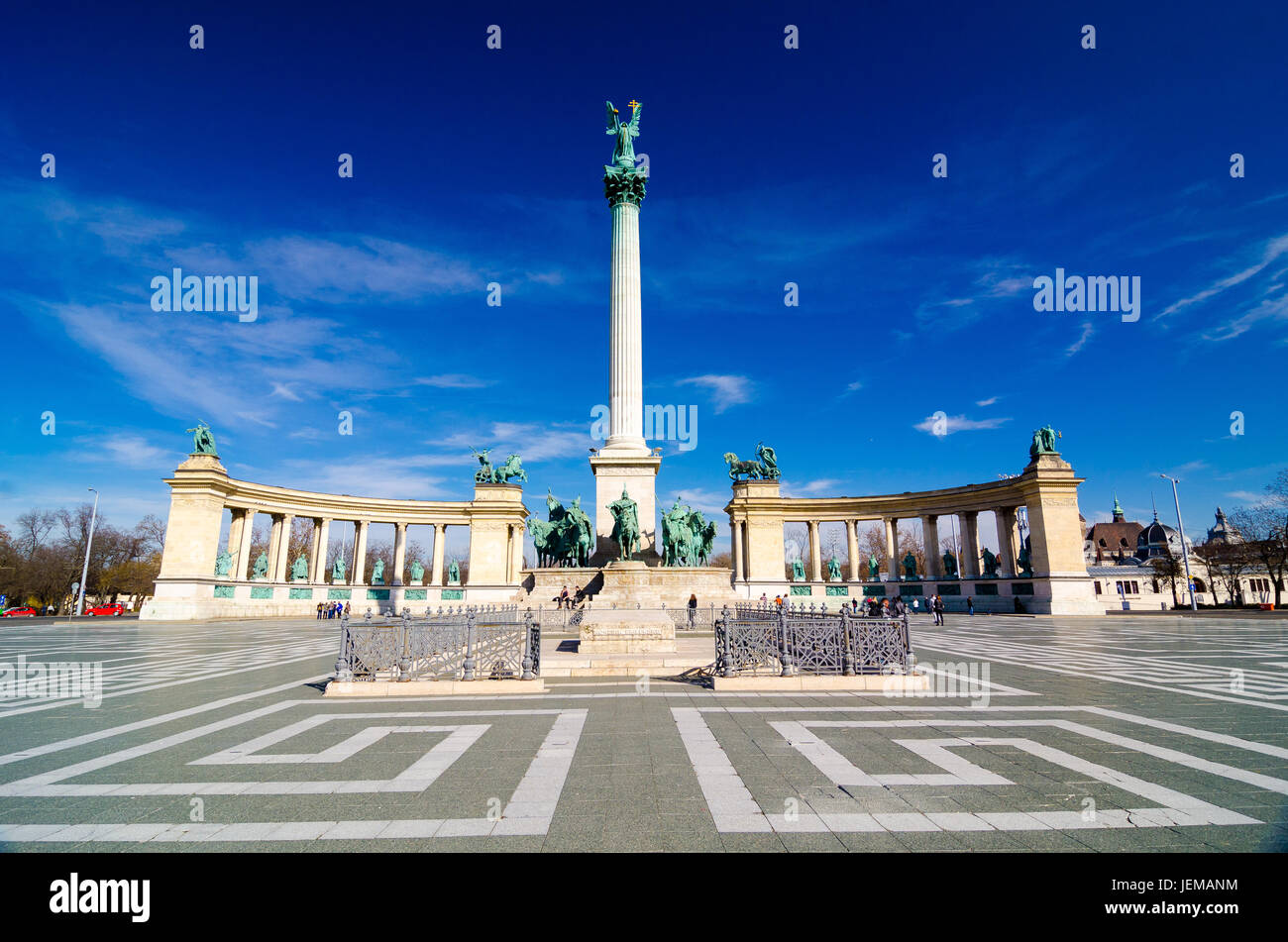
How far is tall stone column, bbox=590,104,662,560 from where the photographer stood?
Answer: 118ft

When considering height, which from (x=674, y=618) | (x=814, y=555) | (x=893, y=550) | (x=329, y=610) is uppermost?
(x=893, y=550)

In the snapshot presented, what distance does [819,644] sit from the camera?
1283cm

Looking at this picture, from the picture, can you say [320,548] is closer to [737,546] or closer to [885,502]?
[737,546]

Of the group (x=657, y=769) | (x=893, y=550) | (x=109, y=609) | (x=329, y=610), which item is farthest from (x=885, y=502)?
(x=109, y=609)

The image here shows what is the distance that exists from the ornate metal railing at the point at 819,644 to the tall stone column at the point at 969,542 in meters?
49.4

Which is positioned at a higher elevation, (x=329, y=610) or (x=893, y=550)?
(x=893, y=550)

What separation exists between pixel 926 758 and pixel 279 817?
273 inches

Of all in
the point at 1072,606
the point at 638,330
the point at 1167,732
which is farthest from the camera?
the point at 1072,606

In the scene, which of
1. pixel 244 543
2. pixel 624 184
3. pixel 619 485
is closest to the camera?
pixel 619 485

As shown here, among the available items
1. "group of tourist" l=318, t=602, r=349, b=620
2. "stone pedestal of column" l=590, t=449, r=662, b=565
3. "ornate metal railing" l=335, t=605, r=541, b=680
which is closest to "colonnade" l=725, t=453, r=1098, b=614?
"stone pedestal of column" l=590, t=449, r=662, b=565

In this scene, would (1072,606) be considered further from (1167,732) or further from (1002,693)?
(1167,732)

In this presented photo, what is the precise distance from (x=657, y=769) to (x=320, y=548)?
60.4 m

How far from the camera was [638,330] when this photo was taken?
1578 inches
